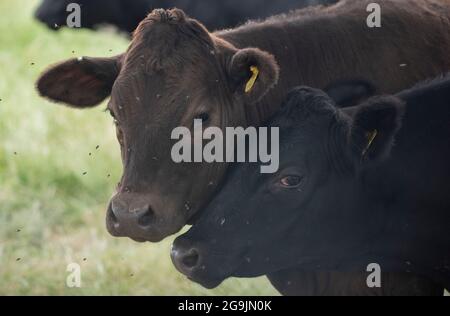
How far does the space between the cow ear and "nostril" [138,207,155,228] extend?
82 cm

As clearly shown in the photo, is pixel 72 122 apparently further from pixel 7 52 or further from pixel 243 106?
pixel 243 106

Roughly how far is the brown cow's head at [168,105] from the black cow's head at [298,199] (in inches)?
5.2

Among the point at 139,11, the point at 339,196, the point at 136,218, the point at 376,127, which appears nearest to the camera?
the point at 136,218

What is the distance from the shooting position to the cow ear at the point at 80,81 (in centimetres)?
543

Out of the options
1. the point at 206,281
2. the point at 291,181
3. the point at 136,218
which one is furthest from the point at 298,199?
the point at 136,218

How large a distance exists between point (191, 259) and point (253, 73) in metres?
0.83

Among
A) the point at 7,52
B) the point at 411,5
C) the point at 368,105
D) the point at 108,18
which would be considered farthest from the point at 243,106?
the point at 7,52

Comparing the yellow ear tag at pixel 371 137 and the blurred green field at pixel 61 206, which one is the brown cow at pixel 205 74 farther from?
the blurred green field at pixel 61 206

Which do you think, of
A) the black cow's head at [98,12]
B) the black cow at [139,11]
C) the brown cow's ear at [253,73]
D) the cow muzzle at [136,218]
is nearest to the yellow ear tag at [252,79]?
the brown cow's ear at [253,73]

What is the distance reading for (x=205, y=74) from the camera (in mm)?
5102

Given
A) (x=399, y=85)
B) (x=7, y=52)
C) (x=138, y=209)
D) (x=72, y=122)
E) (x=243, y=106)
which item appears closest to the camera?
(x=138, y=209)

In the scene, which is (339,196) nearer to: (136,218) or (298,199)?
(298,199)

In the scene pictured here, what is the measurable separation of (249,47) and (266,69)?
15.2 inches

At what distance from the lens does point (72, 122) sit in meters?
9.92
